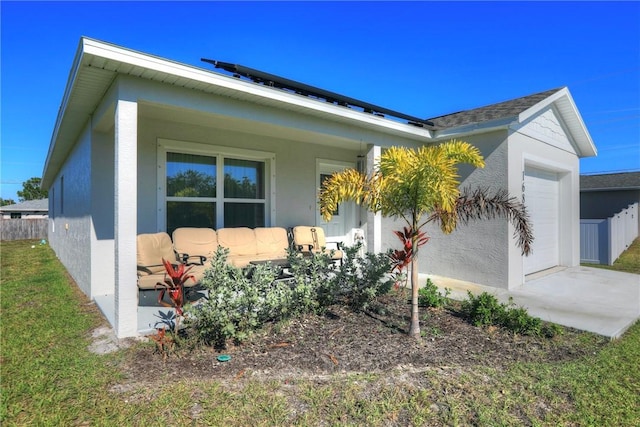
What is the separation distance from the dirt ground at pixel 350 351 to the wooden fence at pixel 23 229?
26172mm

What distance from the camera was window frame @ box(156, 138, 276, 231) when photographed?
20.6 ft

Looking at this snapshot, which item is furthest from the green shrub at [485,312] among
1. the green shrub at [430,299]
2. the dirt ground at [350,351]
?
the green shrub at [430,299]

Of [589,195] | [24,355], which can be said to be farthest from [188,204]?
[589,195]

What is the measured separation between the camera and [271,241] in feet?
23.4

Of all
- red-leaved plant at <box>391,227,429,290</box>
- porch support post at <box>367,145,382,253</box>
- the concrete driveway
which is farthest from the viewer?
porch support post at <box>367,145,382,253</box>

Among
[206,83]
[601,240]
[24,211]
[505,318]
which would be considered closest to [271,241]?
[206,83]

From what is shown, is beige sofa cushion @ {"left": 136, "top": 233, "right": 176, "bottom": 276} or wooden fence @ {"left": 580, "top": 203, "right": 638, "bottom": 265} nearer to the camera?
beige sofa cushion @ {"left": 136, "top": 233, "right": 176, "bottom": 276}

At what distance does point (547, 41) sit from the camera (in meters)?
10.5

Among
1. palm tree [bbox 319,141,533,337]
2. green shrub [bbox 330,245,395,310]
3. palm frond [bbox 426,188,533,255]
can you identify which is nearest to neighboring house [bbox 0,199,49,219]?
green shrub [bbox 330,245,395,310]

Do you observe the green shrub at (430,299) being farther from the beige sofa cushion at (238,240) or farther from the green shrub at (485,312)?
the beige sofa cushion at (238,240)

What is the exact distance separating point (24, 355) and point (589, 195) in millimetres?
24548

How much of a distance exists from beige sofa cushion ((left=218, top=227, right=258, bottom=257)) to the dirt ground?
2635 millimetres

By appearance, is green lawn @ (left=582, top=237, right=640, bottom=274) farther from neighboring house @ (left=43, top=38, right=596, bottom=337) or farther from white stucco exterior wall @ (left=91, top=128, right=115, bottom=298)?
white stucco exterior wall @ (left=91, top=128, right=115, bottom=298)

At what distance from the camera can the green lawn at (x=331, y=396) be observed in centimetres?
247
